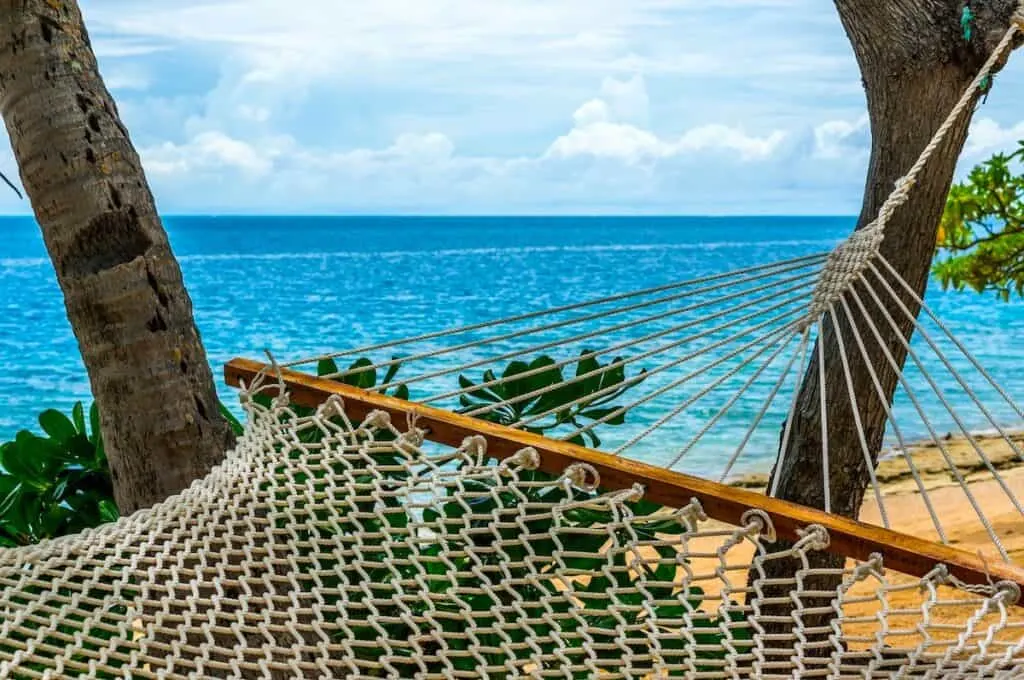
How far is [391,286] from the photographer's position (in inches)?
798

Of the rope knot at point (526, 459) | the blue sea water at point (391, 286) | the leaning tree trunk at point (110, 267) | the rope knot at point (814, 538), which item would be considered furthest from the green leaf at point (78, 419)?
the blue sea water at point (391, 286)

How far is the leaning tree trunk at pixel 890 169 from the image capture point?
2078 mm

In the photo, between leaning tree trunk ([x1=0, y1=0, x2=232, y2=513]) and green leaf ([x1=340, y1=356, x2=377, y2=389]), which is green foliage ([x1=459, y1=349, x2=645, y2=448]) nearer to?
green leaf ([x1=340, y1=356, x2=377, y2=389])

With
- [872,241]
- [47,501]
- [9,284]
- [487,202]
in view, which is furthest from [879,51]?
[487,202]

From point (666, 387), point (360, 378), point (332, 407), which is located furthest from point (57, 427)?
point (666, 387)

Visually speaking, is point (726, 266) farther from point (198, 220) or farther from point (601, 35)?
point (198, 220)

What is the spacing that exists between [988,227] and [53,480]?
10.5ft

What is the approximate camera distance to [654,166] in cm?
2941

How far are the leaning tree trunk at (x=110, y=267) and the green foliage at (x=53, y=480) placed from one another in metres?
0.46

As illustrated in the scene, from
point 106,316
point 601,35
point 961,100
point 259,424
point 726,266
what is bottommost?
point 726,266

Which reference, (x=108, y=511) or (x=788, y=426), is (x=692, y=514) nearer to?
(x=788, y=426)

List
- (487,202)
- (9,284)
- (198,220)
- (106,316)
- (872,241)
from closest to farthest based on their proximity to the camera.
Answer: (106,316) → (872,241) → (9,284) → (487,202) → (198,220)

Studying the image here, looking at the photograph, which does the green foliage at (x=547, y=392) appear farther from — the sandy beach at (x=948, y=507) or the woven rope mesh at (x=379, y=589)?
the sandy beach at (x=948, y=507)

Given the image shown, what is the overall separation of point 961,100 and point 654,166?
91.4 feet
